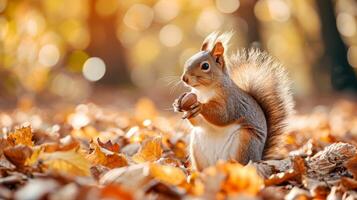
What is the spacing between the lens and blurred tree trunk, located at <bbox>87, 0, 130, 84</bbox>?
53.7 feet

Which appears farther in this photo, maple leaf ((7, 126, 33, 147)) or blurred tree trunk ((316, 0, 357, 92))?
blurred tree trunk ((316, 0, 357, 92))

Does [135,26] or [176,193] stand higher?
[176,193]

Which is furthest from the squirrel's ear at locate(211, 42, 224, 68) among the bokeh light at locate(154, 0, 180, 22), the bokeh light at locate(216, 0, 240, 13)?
the bokeh light at locate(154, 0, 180, 22)

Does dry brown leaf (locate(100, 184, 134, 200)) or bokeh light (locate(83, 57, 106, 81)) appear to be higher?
dry brown leaf (locate(100, 184, 134, 200))

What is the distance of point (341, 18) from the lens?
17812 millimetres

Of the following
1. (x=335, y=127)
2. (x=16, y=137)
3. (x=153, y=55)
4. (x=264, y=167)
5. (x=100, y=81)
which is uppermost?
(x=16, y=137)

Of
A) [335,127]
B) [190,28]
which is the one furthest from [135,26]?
[335,127]

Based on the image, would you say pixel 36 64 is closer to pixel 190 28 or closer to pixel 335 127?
pixel 335 127

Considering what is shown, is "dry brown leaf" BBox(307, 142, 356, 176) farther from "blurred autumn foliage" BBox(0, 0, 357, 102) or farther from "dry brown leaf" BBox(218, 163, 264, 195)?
"blurred autumn foliage" BBox(0, 0, 357, 102)

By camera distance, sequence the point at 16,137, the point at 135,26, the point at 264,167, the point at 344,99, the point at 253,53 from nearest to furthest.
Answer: the point at 264,167, the point at 16,137, the point at 253,53, the point at 344,99, the point at 135,26

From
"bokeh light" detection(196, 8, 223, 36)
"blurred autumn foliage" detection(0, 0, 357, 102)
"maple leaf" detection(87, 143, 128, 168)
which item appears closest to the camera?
"maple leaf" detection(87, 143, 128, 168)

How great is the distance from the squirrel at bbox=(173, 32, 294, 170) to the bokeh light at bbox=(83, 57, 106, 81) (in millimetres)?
13271

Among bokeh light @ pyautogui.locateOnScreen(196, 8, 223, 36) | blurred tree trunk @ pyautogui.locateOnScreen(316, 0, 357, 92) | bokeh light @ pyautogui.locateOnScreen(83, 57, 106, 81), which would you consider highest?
blurred tree trunk @ pyautogui.locateOnScreen(316, 0, 357, 92)

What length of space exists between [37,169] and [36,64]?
810 centimetres
